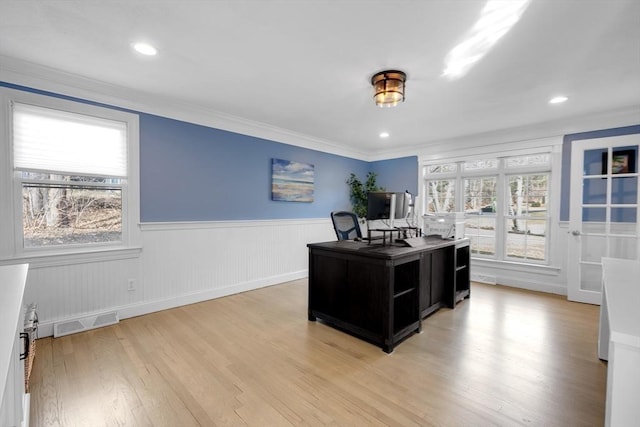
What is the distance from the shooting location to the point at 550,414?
5.47 feet

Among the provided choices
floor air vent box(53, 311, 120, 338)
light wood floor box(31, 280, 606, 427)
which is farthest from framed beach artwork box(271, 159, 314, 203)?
floor air vent box(53, 311, 120, 338)

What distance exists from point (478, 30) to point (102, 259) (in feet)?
12.8

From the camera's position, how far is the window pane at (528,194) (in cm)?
430

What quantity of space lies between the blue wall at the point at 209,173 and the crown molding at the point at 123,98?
60 mm

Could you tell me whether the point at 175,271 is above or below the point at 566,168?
below

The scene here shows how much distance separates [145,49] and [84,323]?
261 centimetres

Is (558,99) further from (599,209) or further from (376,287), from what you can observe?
(376,287)

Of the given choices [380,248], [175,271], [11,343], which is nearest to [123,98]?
[175,271]

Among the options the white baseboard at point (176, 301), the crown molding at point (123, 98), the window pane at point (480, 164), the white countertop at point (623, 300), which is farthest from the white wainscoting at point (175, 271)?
the white countertop at point (623, 300)

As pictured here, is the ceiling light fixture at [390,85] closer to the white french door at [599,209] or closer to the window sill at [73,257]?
the white french door at [599,209]

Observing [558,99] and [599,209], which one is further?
[599,209]

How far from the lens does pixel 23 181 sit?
101 inches

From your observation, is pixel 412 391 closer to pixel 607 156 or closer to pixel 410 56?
pixel 410 56

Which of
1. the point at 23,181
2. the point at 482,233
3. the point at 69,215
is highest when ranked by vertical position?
the point at 23,181
